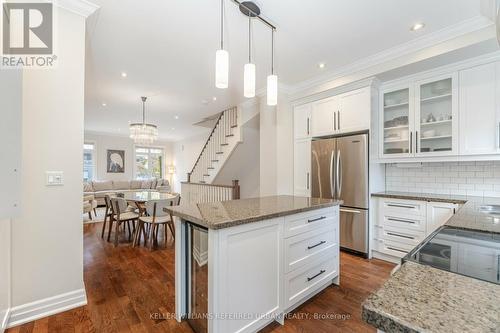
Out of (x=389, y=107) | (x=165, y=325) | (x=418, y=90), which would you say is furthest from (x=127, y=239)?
(x=418, y=90)

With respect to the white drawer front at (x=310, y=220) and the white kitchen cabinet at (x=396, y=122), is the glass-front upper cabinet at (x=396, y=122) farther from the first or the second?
the white drawer front at (x=310, y=220)

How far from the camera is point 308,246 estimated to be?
209 centimetres

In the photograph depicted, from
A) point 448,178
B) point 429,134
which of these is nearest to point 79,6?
point 429,134

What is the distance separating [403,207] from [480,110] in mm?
1355

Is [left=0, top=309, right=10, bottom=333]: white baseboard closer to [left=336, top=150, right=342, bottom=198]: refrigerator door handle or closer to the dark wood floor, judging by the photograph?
the dark wood floor

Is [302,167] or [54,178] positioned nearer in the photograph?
[54,178]

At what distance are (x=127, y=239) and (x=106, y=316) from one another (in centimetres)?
237

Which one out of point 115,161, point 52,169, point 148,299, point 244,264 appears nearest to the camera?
point 244,264

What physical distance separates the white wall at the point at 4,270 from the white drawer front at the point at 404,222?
3884 millimetres

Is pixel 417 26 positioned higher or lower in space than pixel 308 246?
higher

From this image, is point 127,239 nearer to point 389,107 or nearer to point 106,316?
point 106,316

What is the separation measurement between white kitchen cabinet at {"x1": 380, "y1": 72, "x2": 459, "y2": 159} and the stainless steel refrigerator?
0.45 meters

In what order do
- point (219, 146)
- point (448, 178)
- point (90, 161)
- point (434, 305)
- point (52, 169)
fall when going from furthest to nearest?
point (90, 161) < point (219, 146) < point (448, 178) < point (52, 169) < point (434, 305)

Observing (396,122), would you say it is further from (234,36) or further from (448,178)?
(234,36)
